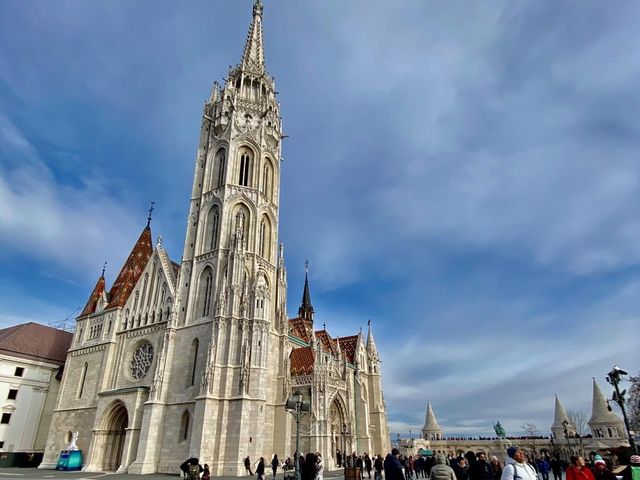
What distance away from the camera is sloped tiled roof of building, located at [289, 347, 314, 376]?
3012 centimetres

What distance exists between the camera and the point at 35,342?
39.3 metres

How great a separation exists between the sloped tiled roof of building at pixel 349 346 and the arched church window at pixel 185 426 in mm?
19068

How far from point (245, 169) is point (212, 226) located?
6141 mm

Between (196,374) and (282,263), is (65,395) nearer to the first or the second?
(196,374)

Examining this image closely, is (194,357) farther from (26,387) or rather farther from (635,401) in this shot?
(635,401)

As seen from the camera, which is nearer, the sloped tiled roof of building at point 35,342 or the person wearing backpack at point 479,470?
the person wearing backpack at point 479,470

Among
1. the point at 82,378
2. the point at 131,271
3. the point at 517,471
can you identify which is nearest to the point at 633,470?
→ the point at 517,471

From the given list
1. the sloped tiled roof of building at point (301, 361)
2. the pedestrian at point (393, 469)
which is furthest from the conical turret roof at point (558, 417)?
the pedestrian at point (393, 469)

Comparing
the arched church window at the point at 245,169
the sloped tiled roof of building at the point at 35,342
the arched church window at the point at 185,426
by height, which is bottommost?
the arched church window at the point at 185,426

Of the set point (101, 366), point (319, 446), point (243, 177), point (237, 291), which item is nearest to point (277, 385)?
point (319, 446)

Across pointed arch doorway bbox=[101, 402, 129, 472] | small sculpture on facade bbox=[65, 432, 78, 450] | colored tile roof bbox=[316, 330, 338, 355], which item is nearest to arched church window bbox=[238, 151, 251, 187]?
colored tile roof bbox=[316, 330, 338, 355]

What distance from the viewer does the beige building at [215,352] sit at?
2623 centimetres

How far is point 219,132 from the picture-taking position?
38.6 metres

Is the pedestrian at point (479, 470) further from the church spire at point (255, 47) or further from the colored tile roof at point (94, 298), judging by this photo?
the church spire at point (255, 47)
